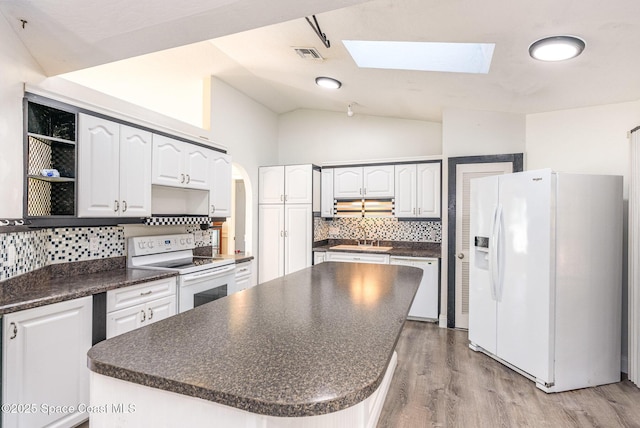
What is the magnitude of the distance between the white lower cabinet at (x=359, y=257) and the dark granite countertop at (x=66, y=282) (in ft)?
7.76

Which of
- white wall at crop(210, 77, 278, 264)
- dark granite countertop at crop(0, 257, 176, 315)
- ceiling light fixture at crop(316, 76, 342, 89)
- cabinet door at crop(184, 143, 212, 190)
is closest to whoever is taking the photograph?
dark granite countertop at crop(0, 257, 176, 315)

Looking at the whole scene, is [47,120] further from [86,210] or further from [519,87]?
[519,87]

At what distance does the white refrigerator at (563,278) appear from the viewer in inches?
104

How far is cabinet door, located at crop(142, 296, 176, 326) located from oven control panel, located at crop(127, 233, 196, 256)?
64cm

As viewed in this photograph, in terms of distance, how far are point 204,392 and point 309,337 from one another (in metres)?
0.45

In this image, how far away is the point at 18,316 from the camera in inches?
69.6

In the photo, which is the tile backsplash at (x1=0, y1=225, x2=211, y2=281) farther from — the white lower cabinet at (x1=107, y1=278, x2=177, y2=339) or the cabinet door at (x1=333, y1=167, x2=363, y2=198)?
the cabinet door at (x1=333, y1=167, x2=363, y2=198)

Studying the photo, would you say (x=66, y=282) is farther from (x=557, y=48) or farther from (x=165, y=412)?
(x=557, y=48)

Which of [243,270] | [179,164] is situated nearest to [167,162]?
[179,164]

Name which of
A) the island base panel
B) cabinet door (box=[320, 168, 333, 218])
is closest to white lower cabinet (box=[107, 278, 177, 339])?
the island base panel

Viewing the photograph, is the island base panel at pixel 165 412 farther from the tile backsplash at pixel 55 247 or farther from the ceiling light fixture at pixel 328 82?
the ceiling light fixture at pixel 328 82

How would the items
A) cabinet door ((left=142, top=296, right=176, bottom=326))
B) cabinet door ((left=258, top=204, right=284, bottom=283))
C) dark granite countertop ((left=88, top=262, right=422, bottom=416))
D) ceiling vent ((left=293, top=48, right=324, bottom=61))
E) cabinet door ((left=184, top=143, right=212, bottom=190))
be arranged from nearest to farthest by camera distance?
dark granite countertop ((left=88, top=262, right=422, bottom=416)), cabinet door ((left=142, top=296, right=176, bottom=326)), ceiling vent ((left=293, top=48, right=324, bottom=61)), cabinet door ((left=184, top=143, right=212, bottom=190)), cabinet door ((left=258, top=204, right=284, bottom=283))

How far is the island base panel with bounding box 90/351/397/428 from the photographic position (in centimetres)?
90

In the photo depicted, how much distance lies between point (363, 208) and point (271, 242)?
4.76ft
